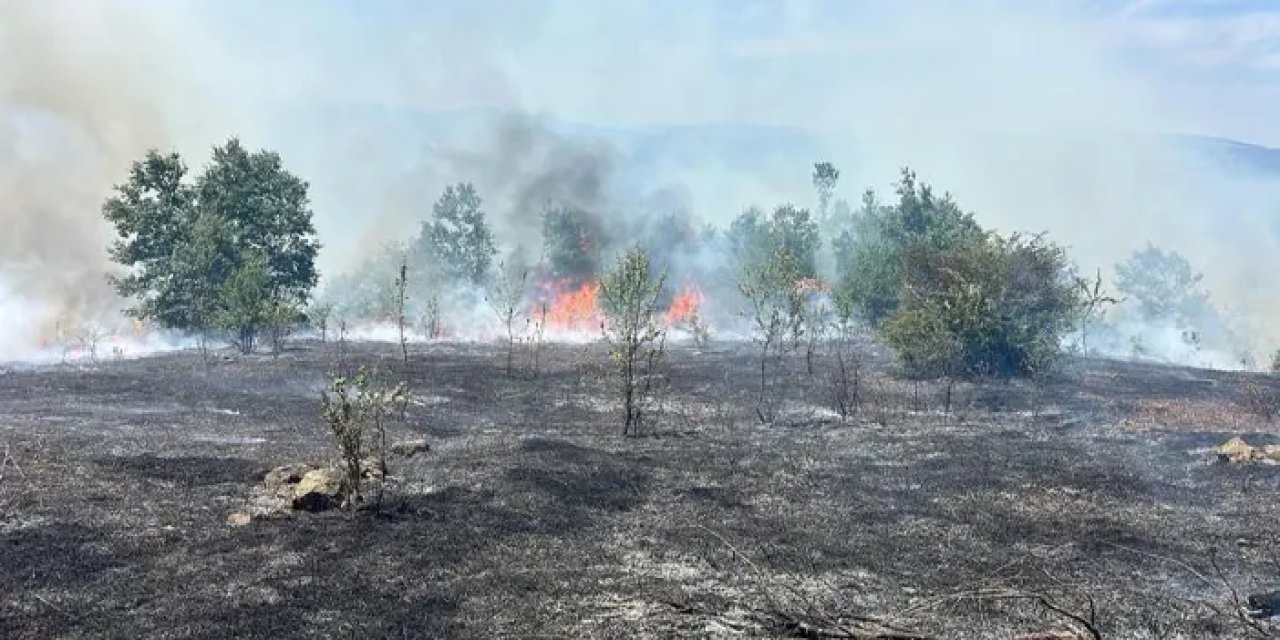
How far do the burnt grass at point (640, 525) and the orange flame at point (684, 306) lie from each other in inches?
1491

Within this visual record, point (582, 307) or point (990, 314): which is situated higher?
point (582, 307)

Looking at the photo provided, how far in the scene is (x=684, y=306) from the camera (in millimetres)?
74875

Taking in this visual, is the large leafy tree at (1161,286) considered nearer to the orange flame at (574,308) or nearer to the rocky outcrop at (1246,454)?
the orange flame at (574,308)

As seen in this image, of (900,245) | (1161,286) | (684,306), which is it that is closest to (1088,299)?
(900,245)

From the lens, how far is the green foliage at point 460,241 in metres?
80.1

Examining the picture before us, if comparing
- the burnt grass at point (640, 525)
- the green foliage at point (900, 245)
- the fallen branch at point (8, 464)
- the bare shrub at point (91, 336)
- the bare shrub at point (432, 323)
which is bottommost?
the burnt grass at point (640, 525)

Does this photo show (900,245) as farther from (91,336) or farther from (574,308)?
(91,336)

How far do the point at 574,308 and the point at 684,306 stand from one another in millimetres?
9150

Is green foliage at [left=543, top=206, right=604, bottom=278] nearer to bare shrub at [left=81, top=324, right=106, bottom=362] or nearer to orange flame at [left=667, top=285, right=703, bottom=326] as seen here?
orange flame at [left=667, top=285, right=703, bottom=326]

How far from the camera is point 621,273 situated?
29547 millimetres

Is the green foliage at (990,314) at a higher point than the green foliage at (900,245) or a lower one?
lower

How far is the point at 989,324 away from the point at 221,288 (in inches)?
1534

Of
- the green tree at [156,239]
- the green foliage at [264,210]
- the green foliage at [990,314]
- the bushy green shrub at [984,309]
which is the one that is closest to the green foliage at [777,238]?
the bushy green shrub at [984,309]

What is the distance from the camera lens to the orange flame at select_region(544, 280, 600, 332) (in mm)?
69531
